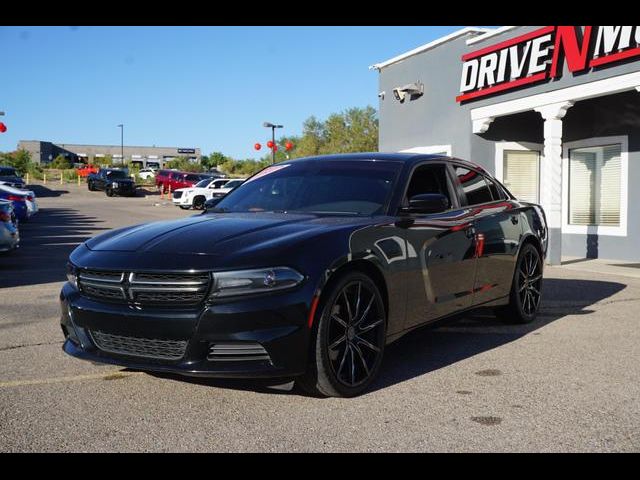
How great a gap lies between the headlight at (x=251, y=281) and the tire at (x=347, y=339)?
0.30 metres

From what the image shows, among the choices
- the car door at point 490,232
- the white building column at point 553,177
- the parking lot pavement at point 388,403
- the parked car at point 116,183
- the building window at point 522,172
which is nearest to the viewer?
the parking lot pavement at point 388,403

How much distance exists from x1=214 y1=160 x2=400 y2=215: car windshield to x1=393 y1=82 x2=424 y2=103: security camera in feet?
38.5

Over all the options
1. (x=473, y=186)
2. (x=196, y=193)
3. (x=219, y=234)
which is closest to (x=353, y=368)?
(x=219, y=234)

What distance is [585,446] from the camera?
3574mm

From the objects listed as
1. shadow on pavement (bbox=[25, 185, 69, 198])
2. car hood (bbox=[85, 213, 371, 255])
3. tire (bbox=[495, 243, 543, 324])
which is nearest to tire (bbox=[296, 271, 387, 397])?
car hood (bbox=[85, 213, 371, 255])

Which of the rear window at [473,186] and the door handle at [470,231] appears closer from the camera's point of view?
the door handle at [470,231]

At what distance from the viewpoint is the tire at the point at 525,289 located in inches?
265

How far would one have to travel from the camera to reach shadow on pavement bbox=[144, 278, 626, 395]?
4.75 m

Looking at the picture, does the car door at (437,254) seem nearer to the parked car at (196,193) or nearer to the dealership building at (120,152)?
the parked car at (196,193)

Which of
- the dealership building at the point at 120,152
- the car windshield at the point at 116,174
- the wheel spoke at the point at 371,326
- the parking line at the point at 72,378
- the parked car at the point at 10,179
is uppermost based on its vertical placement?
the dealership building at the point at 120,152

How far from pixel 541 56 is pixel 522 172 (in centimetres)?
Answer: 343

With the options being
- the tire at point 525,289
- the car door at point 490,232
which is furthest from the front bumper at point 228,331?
the tire at point 525,289

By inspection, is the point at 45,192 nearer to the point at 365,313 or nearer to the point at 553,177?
the point at 553,177
